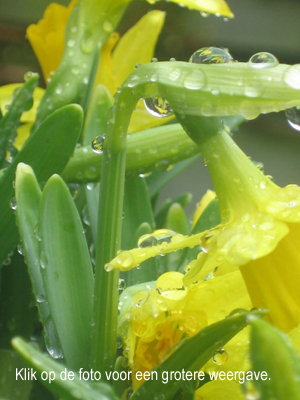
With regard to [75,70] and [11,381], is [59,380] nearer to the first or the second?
[11,381]

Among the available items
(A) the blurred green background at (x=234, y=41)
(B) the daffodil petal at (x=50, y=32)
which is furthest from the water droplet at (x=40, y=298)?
(A) the blurred green background at (x=234, y=41)

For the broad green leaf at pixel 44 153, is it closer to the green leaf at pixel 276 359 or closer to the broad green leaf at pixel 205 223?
the broad green leaf at pixel 205 223

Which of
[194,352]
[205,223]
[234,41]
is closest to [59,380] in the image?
[194,352]

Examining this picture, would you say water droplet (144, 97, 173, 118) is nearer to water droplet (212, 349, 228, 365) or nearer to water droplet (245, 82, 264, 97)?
water droplet (245, 82, 264, 97)

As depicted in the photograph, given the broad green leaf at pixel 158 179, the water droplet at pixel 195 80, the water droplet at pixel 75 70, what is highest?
the water droplet at pixel 195 80

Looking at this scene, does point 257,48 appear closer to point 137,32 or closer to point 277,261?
point 137,32

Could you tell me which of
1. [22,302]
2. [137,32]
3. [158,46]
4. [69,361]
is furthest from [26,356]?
[158,46]
